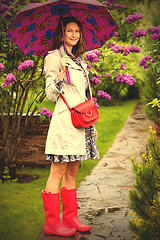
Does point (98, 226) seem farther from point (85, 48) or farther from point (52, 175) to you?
point (85, 48)

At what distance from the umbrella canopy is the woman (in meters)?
0.21

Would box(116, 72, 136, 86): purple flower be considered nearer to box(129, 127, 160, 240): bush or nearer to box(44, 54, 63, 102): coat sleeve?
box(44, 54, 63, 102): coat sleeve

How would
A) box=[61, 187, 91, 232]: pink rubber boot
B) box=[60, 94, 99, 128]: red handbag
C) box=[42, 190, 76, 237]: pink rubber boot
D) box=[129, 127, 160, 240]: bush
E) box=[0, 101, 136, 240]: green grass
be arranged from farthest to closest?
1. box=[0, 101, 136, 240]: green grass
2. box=[61, 187, 91, 232]: pink rubber boot
3. box=[42, 190, 76, 237]: pink rubber boot
4. box=[60, 94, 99, 128]: red handbag
5. box=[129, 127, 160, 240]: bush

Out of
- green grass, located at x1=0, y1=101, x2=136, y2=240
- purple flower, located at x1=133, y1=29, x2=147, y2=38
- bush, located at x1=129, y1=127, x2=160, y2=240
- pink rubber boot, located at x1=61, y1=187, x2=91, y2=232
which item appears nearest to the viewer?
bush, located at x1=129, y1=127, x2=160, y2=240

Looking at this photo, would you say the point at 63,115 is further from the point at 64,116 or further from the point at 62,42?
the point at 62,42

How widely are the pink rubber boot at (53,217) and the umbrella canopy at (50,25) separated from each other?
1.52 metres

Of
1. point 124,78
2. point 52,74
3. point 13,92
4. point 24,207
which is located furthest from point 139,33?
point 24,207

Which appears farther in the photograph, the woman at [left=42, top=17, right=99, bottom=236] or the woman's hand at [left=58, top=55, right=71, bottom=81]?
the woman at [left=42, top=17, right=99, bottom=236]

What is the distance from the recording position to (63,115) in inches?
140

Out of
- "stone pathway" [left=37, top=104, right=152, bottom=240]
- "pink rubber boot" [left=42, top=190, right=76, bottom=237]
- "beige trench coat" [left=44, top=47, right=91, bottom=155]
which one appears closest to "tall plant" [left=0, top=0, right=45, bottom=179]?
"stone pathway" [left=37, top=104, right=152, bottom=240]

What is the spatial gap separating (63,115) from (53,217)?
3.47ft

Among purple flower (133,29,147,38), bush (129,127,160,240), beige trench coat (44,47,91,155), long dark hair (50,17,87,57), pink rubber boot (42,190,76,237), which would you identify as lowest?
pink rubber boot (42,190,76,237)

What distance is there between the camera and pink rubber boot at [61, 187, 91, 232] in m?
3.78

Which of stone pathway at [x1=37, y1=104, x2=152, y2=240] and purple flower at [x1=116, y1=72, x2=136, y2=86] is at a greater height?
purple flower at [x1=116, y1=72, x2=136, y2=86]
